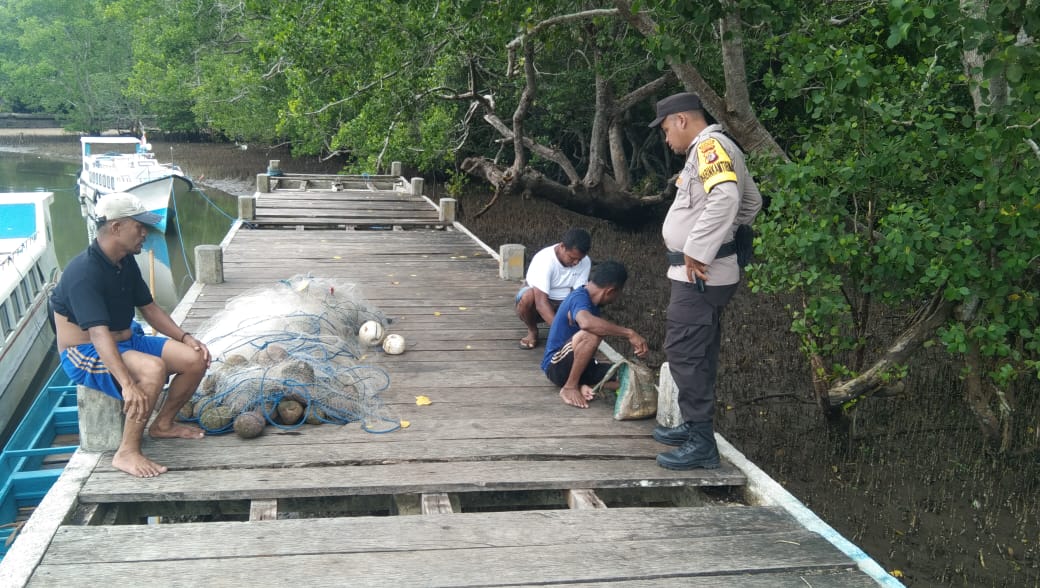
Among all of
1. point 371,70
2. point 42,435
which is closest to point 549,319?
point 42,435

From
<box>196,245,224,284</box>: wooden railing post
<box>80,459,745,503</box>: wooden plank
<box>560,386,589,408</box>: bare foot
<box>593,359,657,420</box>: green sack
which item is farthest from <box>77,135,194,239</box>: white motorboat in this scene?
<box>593,359,657,420</box>: green sack

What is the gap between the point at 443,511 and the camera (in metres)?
3.60

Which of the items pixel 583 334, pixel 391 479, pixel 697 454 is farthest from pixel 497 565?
pixel 583 334

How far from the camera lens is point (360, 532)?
3.35 m

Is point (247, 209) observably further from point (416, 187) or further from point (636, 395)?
point (636, 395)

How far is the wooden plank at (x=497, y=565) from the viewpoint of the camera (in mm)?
2996

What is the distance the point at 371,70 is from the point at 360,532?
9.45m

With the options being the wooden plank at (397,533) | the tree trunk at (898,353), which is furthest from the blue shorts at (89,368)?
the tree trunk at (898,353)

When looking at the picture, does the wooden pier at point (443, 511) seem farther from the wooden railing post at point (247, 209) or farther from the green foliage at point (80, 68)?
the green foliage at point (80, 68)

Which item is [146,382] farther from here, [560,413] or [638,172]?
[638,172]

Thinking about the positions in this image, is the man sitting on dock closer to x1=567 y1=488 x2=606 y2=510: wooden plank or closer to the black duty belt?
x1=567 y1=488 x2=606 y2=510: wooden plank

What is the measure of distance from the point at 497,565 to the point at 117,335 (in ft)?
7.28

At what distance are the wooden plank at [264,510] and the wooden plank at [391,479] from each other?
0.14 feet

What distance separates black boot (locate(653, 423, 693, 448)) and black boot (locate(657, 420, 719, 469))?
0.38 feet
